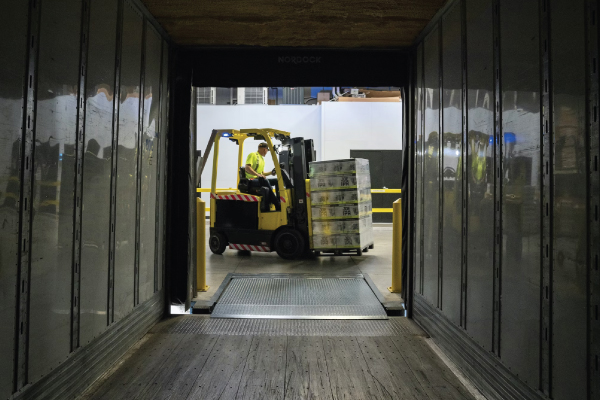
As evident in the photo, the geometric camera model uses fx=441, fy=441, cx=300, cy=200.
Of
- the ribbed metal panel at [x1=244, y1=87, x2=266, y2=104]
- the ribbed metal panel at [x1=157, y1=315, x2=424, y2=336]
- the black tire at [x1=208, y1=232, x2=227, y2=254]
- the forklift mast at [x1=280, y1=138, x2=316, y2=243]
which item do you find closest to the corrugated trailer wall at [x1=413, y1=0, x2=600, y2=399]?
the ribbed metal panel at [x1=157, y1=315, x2=424, y2=336]

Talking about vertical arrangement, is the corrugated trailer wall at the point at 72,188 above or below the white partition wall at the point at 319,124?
below

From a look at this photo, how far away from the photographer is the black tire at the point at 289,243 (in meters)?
8.66

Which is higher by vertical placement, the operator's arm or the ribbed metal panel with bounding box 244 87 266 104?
the ribbed metal panel with bounding box 244 87 266 104

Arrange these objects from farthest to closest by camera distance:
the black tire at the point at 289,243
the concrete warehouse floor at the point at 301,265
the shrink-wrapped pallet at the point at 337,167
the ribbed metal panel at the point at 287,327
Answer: the black tire at the point at 289,243 → the shrink-wrapped pallet at the point at 337,167 → the concrete warehouse floor at the point at 301,265 → the ribbed metal panel at the point at 287,327

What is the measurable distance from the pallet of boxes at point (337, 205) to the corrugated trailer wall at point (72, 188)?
447cm

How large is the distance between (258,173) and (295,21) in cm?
487

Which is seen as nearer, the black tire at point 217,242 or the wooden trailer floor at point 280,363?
the wooden trailer floor at point 280,363

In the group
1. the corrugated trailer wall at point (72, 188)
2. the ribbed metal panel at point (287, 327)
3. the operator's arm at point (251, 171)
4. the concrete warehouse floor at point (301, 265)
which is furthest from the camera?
the operator's arm at point (251, 171)

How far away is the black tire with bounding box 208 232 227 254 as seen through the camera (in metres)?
9.30

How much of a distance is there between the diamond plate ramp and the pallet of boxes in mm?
1609

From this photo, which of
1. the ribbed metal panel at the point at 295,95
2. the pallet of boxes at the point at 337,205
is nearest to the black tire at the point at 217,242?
the pallet of boxes at the point at 337,205

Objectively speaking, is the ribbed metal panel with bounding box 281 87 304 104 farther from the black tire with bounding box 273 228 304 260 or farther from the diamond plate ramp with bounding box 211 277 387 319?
the diamond plate ramp with bounding box 211 277 387 319

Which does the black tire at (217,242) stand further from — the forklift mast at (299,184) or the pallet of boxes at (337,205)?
the pallet of boxes at (337,205)

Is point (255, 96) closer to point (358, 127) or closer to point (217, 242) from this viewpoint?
point (358, 127)
